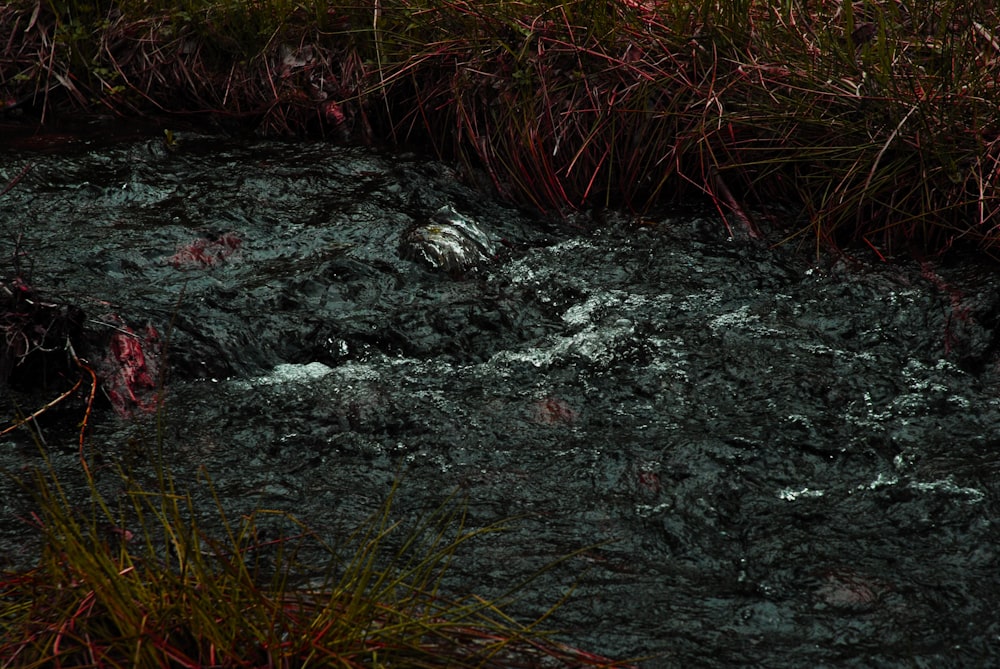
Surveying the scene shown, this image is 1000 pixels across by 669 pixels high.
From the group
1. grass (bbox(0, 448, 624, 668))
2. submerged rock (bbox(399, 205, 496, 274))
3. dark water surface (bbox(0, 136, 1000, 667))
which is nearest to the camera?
grass (bbox(0, 448, 624, 668))

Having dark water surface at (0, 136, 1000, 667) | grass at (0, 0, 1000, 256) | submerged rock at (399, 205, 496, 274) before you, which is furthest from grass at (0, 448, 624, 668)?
grass at (0, 0, 1000, 256)

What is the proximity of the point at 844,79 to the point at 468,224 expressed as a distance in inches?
69.9

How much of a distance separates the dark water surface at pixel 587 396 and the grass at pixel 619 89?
25 cm

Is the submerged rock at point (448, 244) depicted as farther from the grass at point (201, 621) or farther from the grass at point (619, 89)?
the grass at point (201, 621)

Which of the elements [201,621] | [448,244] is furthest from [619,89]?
[201,621]

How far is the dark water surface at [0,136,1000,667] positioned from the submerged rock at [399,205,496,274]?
0.12ft

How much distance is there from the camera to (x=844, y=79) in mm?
4367

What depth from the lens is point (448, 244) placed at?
4414 mm

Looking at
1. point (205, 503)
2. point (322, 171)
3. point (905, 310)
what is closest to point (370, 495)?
point (205, 503)

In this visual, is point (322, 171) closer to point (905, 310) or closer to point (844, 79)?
point (844, 79)

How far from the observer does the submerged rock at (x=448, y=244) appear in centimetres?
436

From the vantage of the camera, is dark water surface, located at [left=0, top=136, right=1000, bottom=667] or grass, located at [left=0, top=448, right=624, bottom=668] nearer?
grass, located at [left=0, top=448, right=624, bottom=668]

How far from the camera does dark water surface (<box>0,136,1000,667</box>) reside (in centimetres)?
251

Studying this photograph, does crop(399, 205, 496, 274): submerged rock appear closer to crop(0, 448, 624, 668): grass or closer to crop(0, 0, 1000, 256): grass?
crop(0, 0, 1000, 256): grass
